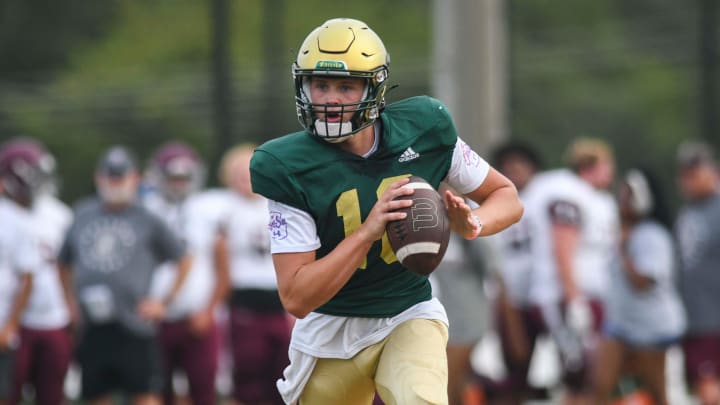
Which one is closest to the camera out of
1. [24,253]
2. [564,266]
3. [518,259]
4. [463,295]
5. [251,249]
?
[463,295]

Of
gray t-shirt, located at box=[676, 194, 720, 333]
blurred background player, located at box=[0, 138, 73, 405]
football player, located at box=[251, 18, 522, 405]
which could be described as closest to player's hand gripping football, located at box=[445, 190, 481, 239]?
football player, located at box=[251, 18, 522, 405]

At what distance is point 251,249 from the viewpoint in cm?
1047

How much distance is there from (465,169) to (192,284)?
16.4 feet

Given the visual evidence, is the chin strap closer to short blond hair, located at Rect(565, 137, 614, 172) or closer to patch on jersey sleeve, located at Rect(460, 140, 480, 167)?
patch on jersey sleeve, located at Rect(460, 140, 480, 167)

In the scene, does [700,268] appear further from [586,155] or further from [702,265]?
[586,155]

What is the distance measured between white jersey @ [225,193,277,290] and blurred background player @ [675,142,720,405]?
2.91m

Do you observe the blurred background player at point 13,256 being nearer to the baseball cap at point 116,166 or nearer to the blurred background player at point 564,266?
the baseball cap at point 116,166

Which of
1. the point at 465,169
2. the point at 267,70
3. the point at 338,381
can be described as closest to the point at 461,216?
the point at 465,169

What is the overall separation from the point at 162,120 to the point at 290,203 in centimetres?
1278

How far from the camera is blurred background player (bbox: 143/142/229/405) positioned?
10586 mm

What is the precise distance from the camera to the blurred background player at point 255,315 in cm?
1041

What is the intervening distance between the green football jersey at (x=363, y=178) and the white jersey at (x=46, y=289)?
4355 millimetres

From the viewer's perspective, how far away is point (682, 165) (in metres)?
10.7

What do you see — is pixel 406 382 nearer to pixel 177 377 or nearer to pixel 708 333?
pixel 708 333
